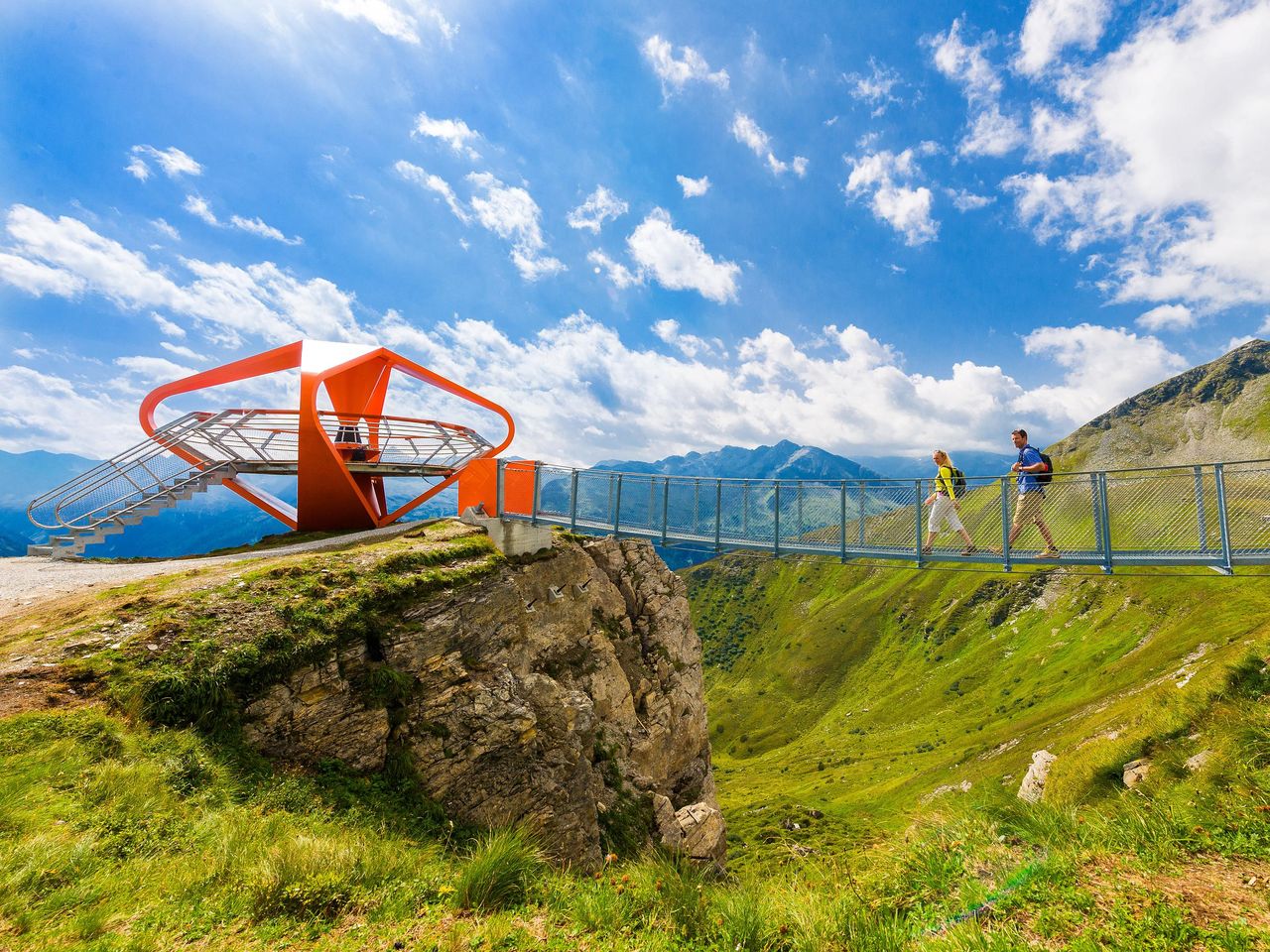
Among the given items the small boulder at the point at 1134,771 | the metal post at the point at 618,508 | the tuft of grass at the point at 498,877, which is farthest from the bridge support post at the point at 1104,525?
the metal post at the point at 618,508

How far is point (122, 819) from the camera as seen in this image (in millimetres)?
6523

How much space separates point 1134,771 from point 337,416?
29.8m

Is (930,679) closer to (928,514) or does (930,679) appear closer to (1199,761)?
(928,514)

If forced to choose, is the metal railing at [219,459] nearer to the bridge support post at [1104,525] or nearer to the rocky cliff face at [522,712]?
the rocky cliff face at [522,712]

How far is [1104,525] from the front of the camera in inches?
455

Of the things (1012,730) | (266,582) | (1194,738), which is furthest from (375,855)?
(1012,730)

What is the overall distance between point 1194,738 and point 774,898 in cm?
892

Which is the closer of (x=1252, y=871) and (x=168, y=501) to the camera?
(x=1252, y=871)

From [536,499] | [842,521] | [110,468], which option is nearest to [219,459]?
[110,468]

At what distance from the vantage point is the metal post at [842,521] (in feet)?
49.6

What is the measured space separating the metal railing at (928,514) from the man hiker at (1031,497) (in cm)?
17

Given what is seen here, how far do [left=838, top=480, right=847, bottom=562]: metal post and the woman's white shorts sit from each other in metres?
2.76

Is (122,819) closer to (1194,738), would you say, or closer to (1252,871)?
(1252,871)

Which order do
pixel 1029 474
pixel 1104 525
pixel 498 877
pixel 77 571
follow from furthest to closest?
1. pixel 77 571
2. pixel 1029 474
3. pixel 1104 525
4. pixel 498 877
